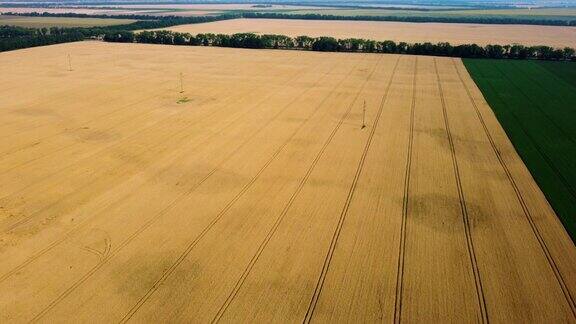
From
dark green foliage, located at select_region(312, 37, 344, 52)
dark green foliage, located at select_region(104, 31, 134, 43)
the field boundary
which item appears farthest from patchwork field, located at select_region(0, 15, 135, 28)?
the field boundary

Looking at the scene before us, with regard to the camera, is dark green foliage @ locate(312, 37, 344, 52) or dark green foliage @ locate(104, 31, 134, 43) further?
dark green foliage @ locate(104, 31, 134, 43)

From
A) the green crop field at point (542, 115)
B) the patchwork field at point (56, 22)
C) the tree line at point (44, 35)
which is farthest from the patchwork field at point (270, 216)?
the patchwork field at point (56, 22)

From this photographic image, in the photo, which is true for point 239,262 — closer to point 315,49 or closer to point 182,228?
point 182,228

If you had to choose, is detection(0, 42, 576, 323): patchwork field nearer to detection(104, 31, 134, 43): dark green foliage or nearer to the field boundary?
the field boundary

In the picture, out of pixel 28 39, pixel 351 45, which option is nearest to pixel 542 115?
pixel 351 45

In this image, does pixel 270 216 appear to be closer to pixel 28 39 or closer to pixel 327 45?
pixel 327 45

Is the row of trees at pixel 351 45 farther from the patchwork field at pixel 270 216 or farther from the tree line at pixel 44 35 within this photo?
the patchwork field at pixel 270 216
